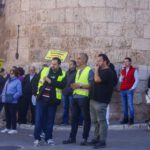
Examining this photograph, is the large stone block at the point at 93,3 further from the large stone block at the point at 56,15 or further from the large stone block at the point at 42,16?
the large stone block at the point at 42,16

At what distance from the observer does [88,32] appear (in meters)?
14.4

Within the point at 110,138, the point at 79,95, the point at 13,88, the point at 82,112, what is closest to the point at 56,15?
the point at 13,88

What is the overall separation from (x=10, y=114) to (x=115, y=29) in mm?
4162

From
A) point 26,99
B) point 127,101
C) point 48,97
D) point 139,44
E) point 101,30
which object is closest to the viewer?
point 48,97

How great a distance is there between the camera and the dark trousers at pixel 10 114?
12375 mm

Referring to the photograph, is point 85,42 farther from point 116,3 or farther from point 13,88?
point 13,88

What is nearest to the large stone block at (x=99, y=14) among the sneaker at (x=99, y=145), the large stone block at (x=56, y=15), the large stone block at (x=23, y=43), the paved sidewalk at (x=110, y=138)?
the large stone block at (x=56, y=15)

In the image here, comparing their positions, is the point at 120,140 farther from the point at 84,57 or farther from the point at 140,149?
the point at 84,57

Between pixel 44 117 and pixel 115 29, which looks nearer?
pixel 44 117

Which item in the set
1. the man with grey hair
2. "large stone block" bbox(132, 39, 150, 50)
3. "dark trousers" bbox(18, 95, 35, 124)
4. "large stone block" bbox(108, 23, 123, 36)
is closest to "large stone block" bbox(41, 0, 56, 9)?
"large stone block" bbox(108, 23, 123, 36)

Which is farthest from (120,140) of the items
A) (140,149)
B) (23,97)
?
(23,97)

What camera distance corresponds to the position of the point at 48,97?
32.8 feet

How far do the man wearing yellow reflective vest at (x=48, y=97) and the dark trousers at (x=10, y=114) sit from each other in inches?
90.8

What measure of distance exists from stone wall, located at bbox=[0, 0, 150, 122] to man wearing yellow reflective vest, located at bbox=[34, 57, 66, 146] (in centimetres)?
438
